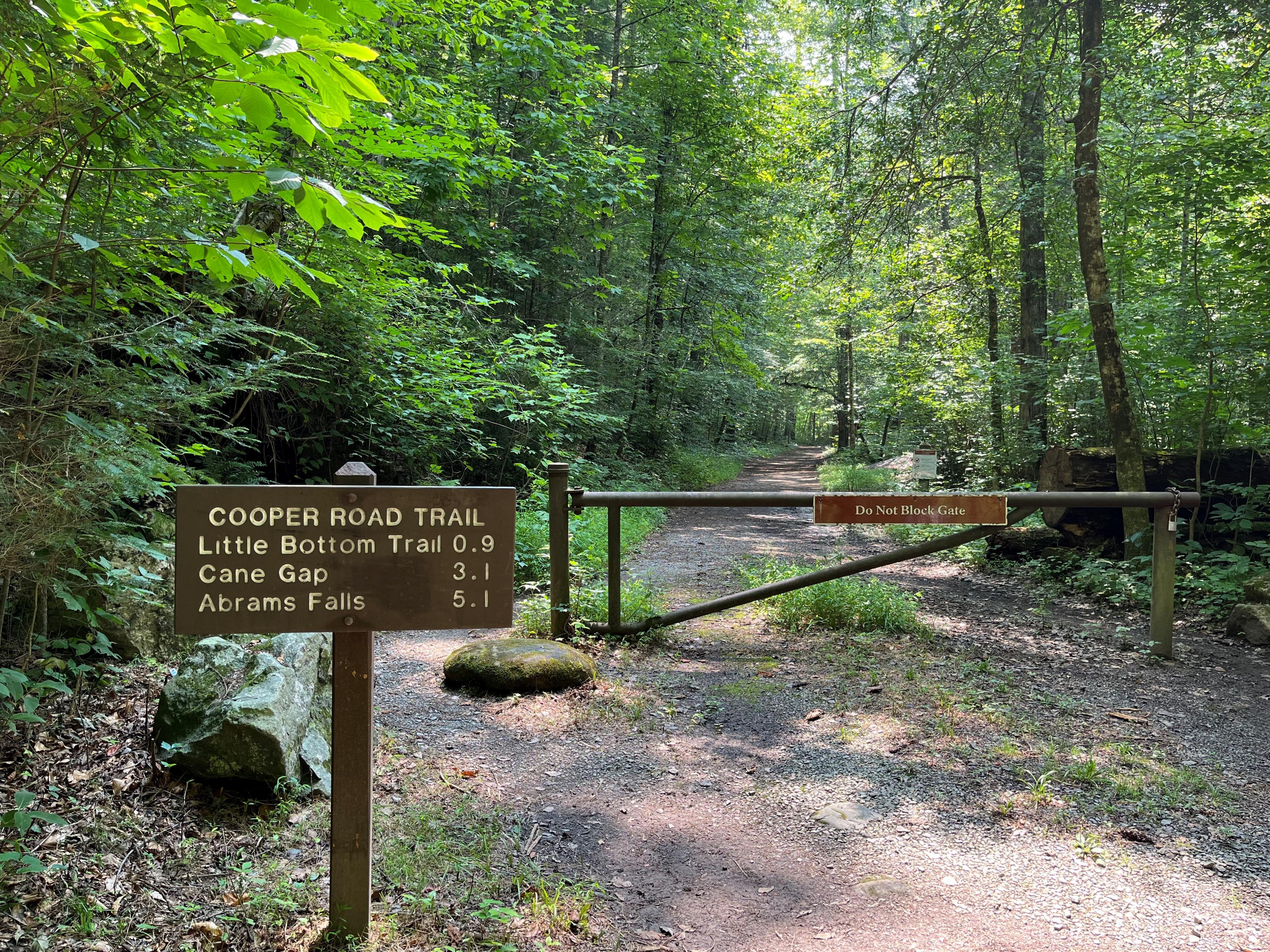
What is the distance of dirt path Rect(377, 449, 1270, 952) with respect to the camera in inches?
111

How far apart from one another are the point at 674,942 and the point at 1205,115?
10532mm

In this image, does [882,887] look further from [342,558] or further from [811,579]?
[811,579]

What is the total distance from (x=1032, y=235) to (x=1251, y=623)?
25.5ft

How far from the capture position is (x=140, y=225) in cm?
363

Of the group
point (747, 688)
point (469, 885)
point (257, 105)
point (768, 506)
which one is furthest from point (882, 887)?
point (257, 105)

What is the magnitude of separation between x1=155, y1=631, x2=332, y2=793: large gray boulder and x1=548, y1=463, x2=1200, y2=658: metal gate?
7.65ft

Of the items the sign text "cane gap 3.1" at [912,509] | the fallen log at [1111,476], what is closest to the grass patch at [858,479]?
the fallen log at [1111,476]

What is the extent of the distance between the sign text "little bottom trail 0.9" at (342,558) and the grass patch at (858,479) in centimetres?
1461

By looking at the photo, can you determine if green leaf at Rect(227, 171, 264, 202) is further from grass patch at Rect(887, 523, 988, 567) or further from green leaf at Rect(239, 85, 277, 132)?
grass patch at Rect(887, 523, 988, 567)

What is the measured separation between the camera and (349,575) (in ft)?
7.86

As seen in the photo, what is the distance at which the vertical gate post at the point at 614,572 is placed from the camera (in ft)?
19.4

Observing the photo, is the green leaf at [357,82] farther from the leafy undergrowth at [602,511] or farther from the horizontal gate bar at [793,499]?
the horizontal gate bar at [793,499]

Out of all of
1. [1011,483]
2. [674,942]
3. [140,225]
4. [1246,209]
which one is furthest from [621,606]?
[1011,483]

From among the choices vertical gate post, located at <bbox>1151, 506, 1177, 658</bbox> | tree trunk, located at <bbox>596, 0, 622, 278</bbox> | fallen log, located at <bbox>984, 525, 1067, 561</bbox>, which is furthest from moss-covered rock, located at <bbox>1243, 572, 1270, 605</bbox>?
tree trunk, located at <bbox>596, 0, 622, 278</bbox>
